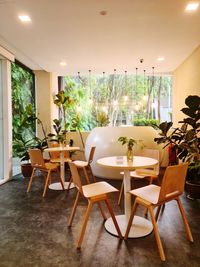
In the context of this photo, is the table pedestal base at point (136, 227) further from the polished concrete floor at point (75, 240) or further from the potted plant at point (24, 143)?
the potted plant at point (24, 143)

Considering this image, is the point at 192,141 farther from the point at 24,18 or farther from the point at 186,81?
the point at 24,18

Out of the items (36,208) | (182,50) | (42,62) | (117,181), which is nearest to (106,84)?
(42,62)

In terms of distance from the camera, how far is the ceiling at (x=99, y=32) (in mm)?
2967

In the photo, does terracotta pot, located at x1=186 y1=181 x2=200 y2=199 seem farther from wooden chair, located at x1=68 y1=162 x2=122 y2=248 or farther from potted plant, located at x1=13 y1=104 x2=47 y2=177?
potted plant, located at x1=13 y1=104 x2=47 y2=177

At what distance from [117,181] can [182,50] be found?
3.04 meters

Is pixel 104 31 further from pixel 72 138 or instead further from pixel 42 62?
pixel 72 138

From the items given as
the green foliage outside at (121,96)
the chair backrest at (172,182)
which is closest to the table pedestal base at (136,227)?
the chair backrest at (172,182)

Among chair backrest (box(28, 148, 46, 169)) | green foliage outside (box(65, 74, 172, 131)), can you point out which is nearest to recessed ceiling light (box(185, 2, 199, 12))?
chair backrest (box(28, 148, 46, 169))

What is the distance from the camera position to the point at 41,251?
2.21 m

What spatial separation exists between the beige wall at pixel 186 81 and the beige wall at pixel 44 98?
351 centimetres

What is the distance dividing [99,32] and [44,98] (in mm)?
3234

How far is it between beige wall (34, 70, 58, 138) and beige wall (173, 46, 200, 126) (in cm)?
351

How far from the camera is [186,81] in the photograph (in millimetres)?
5301

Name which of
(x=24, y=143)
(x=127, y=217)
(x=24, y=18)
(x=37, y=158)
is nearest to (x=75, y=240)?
(x=127, y=217)
